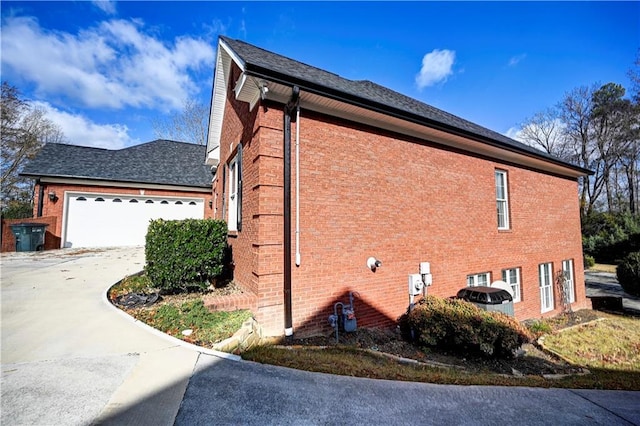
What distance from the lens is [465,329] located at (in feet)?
17.7

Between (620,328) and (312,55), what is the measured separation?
14.8 meters

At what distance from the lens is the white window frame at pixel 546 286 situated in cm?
1033

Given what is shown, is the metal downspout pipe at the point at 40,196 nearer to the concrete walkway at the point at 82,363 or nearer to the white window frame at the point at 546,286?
the concrete walkway at the point at 82,363

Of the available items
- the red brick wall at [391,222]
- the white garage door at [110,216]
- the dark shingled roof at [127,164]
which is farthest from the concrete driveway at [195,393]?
the dark shingled roof at [127,164]

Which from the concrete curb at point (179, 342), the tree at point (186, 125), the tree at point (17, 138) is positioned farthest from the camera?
the tree at point (186, 125)

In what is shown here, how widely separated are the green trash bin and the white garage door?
114 cm

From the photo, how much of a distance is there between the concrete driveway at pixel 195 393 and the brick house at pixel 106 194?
35.4 ft

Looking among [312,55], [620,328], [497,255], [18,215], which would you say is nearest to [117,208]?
[18,215]

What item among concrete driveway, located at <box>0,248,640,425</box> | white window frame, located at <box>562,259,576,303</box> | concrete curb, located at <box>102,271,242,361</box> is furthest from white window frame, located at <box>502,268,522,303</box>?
concrete curb, located at <box>102,271,242,361</box>

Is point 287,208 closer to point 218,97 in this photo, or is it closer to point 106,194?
point 218,97

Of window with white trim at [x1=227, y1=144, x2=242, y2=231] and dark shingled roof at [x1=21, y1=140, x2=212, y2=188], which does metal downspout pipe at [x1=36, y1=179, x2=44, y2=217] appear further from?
window with white trim at [x1=227, y1=144, x2=242, y2=231]

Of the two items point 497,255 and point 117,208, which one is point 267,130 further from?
point 117,208

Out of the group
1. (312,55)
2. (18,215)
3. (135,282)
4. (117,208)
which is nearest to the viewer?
(135,282)

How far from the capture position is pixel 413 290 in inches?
255
